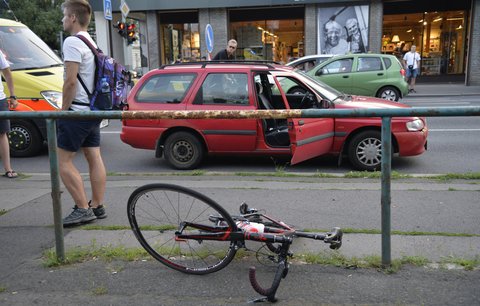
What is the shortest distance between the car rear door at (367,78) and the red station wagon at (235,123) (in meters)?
7.37

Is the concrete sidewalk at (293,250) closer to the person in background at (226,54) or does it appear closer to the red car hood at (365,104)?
the red car hood at (365,104)

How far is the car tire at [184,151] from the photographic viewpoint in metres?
7.58

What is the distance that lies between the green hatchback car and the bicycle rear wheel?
1182 centimetres

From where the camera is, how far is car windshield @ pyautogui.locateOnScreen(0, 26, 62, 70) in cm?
901

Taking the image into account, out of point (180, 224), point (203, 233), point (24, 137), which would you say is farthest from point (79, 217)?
point (24, 137)

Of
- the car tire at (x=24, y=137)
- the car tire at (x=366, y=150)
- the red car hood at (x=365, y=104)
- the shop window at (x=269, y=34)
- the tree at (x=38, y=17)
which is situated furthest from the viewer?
the tree at (x=38, y=17)

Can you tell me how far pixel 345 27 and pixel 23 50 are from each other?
17355 mm

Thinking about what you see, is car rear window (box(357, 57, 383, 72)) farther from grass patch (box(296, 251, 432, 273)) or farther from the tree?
the tree

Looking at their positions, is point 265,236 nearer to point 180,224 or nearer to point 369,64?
point 180,224

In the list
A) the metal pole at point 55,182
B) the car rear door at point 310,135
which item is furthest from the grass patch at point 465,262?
the metal pole at point 55,182

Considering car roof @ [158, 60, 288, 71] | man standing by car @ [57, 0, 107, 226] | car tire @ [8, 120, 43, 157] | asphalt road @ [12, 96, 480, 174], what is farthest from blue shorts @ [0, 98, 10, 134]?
man standing by car @ [57, 0, 107, 226]

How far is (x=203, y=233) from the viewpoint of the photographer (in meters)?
3.52

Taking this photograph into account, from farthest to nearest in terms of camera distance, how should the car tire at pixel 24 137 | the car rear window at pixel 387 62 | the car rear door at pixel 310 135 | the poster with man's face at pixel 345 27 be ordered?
the poster with man's face at pixel 345 27
the car rear window at pixel 387 62
the car tire at pixel 24 137
the car rear door at pixel 310 135

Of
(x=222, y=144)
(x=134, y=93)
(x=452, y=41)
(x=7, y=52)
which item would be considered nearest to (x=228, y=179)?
(x=222, y=144)
